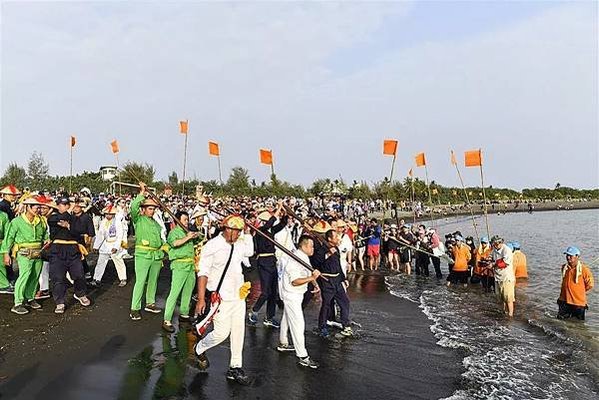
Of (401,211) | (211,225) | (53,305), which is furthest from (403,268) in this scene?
(401,211)

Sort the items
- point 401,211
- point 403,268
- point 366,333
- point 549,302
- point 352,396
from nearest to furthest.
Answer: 1. point 352,396
2. point 366,333
3. point 549,302
4. point 403,268
5. point 401,211

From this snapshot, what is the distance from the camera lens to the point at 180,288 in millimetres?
8078

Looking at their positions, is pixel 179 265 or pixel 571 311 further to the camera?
pixel 571 311

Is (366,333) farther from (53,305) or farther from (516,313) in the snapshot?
(53,305)

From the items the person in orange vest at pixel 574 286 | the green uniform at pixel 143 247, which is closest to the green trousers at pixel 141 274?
the green uniform at pixel 143 247

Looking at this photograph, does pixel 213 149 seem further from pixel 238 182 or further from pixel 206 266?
pixel 238 182

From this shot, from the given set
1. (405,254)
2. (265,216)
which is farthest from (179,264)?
(405,254)

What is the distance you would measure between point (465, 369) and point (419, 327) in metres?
2.49

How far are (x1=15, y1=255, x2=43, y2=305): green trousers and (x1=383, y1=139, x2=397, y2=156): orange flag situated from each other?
1351 centimetres

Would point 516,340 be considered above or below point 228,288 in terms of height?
below

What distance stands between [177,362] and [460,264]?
34.6ft

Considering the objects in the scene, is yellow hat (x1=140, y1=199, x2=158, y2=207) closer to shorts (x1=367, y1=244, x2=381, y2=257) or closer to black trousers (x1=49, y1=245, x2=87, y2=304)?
black trousers (x1=49, y1=245, x2=87, y2=304)

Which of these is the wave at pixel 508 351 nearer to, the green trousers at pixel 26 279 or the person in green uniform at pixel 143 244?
the person in green uniform at pixel 143 244

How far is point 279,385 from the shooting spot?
19.5 feet
